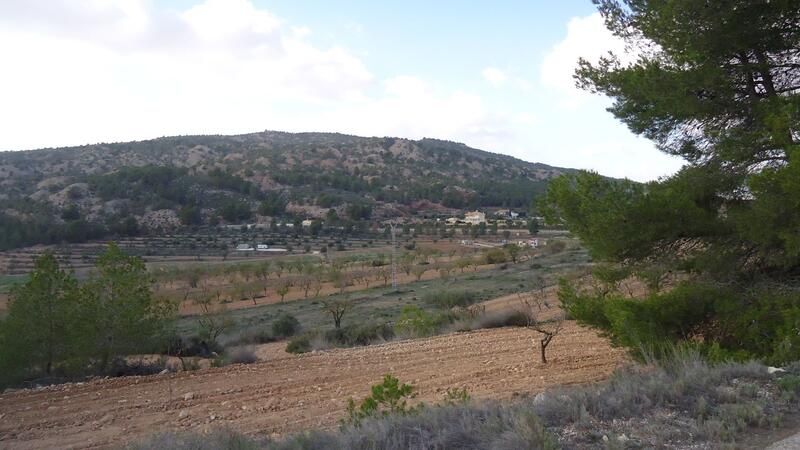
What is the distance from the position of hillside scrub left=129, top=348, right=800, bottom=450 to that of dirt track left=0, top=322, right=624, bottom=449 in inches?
110

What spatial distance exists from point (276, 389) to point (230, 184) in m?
68.7

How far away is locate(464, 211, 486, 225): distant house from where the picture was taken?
7521cm

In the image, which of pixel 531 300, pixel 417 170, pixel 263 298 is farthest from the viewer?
pixel 417 170

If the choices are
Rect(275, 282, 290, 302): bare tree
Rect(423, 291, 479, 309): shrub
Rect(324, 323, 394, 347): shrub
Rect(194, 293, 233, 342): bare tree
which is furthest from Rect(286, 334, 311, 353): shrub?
Rect(275, 282, 290, 302): bare tree

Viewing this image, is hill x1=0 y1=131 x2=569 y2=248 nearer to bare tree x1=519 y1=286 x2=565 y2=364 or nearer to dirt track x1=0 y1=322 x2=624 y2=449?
bare tree x1=519 y1=286 x2=565 y2=364

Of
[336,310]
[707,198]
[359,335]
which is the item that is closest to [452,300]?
[336,310]

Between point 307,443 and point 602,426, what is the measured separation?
2439mm

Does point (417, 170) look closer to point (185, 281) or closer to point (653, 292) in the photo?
point (185, 281)

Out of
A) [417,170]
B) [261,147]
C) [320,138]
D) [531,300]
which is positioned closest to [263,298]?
[531,300]

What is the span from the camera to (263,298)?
43469 mm

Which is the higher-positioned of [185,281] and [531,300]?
[531,300]

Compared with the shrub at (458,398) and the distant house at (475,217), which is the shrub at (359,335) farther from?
the distant house at (475,217)

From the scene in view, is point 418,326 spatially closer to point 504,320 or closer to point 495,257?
point 504,320

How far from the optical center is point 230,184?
7681 centimetres
